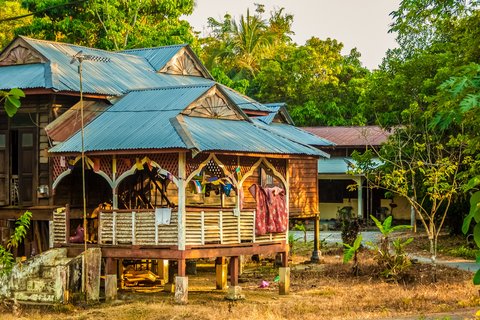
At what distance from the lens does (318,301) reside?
2217cm

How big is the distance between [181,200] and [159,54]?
1060 cm

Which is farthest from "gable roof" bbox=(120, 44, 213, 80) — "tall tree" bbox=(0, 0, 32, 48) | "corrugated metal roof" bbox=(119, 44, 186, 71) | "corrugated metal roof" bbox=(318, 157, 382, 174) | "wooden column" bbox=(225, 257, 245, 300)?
"tall tree" bbox=(0, 0, 32, 48)

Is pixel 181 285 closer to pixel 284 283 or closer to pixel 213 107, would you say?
pixel 284 283

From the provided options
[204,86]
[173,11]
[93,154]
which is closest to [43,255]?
[93,154]

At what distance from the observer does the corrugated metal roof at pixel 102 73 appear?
80.9 feet

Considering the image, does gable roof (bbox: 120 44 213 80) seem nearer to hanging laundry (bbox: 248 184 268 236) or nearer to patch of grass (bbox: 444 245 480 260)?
hanging laundry (bbox: 248 184 268 236)

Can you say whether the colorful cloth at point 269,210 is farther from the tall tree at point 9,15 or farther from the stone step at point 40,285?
the tall tree at point 9,15

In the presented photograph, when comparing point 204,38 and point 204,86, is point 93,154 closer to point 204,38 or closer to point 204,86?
point 204,86

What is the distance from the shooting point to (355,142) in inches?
1823

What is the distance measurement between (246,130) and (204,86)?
160cm

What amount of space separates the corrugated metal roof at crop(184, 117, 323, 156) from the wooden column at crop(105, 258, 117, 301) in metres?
3.87

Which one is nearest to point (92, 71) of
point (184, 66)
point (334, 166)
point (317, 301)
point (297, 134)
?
point (184, 66)

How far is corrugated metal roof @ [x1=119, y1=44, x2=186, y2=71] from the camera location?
1184 inches

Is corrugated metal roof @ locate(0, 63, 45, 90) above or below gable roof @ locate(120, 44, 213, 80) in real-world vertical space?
below
